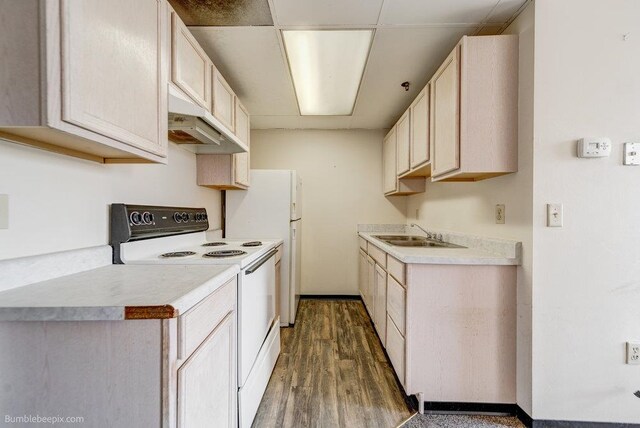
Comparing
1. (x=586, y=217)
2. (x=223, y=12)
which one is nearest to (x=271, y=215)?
(x=223, y=12)

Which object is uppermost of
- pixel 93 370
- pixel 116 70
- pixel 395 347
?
pixel 116 70

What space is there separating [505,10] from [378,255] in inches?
69.7

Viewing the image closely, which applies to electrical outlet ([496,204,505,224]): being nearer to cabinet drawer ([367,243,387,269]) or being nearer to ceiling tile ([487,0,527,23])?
cabinet drawer ([367,243,387,269])

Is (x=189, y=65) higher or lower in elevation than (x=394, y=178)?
higher

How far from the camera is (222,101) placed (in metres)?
2.12

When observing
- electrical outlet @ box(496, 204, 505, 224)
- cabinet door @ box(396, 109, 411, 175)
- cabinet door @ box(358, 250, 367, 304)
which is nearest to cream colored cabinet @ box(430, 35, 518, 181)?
electrical outlet @ box(496, 204, 505, 224)

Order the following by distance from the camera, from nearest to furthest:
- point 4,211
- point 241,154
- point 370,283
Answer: point 4,211 → point 241,154 → point 370,283

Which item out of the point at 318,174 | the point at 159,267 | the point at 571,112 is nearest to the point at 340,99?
the point at 318,174

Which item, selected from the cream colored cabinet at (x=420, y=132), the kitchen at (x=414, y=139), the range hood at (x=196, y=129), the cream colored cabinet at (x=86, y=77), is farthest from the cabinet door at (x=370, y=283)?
the cream colored cabinet at (x=86, y=77)

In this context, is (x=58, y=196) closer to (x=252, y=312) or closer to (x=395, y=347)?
(x=252, y=312)

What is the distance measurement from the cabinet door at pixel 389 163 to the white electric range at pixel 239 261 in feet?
5.56

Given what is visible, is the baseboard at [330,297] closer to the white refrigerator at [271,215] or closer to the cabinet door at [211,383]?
the white refrigerator at [271,215]

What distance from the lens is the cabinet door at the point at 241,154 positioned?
8.01ft

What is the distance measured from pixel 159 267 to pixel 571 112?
84.6 inches
